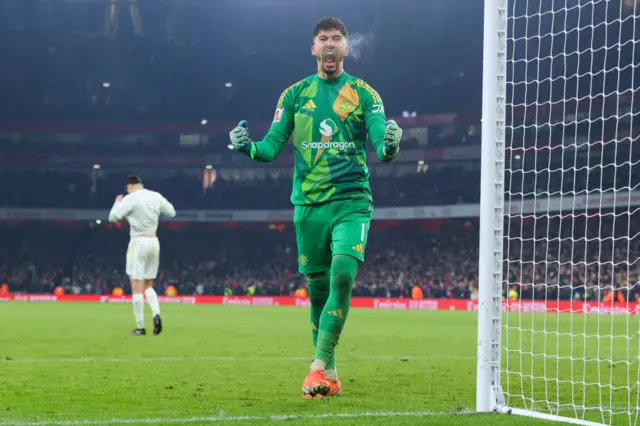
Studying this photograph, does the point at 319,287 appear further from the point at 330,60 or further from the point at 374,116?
the point at 330,60

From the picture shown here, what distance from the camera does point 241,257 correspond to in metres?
46.0

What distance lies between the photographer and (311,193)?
17.3ft

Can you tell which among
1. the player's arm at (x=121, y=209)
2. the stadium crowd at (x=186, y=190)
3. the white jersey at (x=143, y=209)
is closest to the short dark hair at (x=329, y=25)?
the white jersey at (x=143, y=209)

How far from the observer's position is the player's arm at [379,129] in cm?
469

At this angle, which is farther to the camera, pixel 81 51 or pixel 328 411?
pixel 81 51

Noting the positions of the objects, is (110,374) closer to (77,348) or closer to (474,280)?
(77,348)

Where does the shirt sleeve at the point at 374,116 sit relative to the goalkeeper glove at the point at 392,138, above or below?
above

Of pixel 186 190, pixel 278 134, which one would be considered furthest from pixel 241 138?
pixel 186 190

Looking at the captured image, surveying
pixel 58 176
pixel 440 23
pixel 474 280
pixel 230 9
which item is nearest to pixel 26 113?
pixel 58 176

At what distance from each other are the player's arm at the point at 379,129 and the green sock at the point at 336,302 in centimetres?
68

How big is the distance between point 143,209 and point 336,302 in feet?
23.3

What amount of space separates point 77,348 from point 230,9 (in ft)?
121

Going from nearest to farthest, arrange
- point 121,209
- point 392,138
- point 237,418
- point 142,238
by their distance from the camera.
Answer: point 237,418, point 392,138, point 121,209, point 142,238

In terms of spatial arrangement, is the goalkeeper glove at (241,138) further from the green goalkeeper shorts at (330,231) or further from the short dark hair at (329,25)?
the short dark hair at (329,25)
